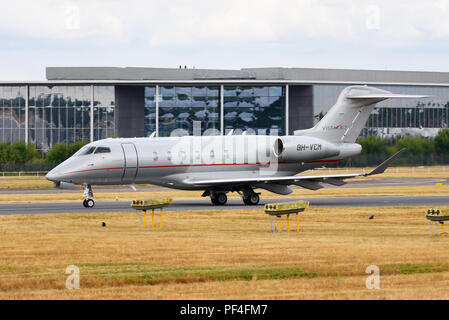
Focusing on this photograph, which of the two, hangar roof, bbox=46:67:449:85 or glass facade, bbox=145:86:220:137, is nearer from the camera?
glass facade, bbox=145:86:220:137

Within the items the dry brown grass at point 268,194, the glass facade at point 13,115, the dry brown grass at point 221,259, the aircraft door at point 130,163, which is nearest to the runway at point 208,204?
the aircraft door at point 130,163

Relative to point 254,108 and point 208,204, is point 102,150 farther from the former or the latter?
point 254,108

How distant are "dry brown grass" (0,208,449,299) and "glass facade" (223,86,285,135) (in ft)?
229

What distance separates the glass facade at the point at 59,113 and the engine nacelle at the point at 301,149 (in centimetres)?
6185

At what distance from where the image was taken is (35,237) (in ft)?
86.9

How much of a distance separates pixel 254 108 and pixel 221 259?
82.4m

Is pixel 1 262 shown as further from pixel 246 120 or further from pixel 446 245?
pixel 246 120

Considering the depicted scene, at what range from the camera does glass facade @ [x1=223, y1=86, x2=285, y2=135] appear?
4023 inches

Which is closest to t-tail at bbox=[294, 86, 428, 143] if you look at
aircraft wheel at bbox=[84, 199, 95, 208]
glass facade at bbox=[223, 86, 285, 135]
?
aircraft wheel at bbox=[84, 199, 95, 208]

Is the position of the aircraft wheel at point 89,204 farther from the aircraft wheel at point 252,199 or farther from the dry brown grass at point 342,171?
the dry brown grass at point 342,171

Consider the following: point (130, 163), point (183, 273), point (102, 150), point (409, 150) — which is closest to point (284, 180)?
point (130, 163)

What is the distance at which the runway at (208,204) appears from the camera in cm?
3872

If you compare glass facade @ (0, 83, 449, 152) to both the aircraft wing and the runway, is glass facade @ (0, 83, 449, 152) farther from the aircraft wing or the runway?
the aircraft wing

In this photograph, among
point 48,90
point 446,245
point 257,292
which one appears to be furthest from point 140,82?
point 257,292
